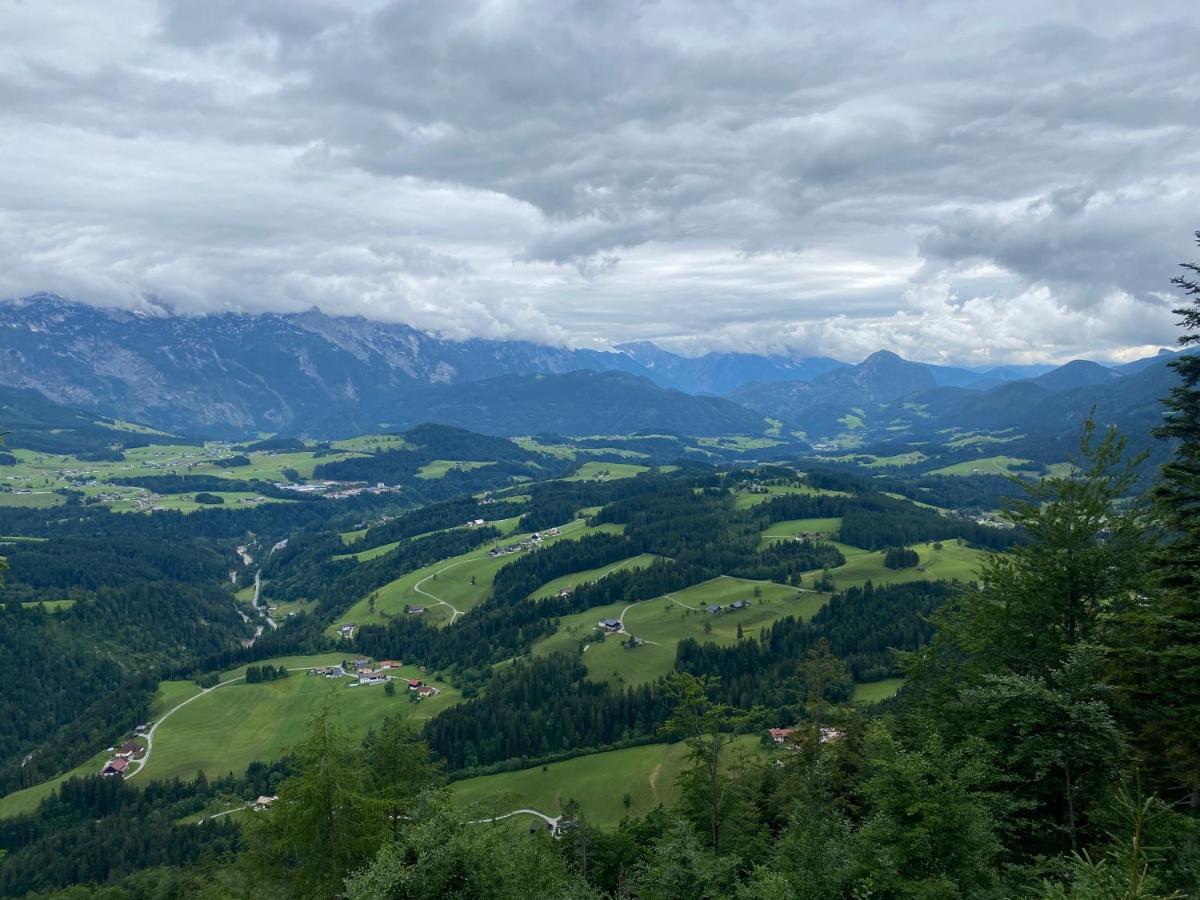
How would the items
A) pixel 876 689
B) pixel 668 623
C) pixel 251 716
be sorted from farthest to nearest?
pixel 668 623 < pixel 251 716 < pixel 876 689

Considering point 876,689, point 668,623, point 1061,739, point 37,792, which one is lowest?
point 37,792

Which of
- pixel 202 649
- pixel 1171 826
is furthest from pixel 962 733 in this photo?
pixel 202 649

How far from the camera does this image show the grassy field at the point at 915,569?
542 feet

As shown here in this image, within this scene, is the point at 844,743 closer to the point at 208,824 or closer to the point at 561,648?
the point at 208,824

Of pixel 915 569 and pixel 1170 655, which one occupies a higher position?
pixel 1170 655

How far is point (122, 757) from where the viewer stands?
406 feet

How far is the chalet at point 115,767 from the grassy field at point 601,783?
66.8 metres

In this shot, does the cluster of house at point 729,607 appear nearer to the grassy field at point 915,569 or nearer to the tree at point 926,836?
the grassy field at point 915,569

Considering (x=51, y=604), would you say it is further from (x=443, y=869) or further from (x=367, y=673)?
(x=443, y=869)

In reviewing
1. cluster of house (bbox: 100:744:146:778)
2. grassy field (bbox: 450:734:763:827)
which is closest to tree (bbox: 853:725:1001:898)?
grassy field (bbox: 450:734:763:827)

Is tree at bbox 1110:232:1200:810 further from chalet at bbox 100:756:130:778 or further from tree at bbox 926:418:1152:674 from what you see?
chalet at bbox 100:756:130:778

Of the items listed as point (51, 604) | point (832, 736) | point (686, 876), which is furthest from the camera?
point (51, 604)

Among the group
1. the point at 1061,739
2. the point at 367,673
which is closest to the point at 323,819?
the point at 1061,739

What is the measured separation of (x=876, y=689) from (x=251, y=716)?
4953 inches
